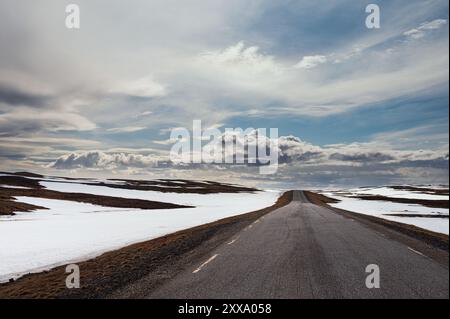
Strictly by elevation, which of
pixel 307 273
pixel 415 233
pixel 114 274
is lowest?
pixel 415 233

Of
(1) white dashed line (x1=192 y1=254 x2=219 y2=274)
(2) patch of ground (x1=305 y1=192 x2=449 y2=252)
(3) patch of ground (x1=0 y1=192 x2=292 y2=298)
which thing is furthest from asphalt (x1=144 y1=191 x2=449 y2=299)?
(2) patch of ground (x1=305 y1=192 x2=449 y2=252)

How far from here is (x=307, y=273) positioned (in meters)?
8.73

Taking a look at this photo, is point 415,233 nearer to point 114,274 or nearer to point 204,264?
point 204,264

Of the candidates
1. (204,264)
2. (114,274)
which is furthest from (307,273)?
(114,274)

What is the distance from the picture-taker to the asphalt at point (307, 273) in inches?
278

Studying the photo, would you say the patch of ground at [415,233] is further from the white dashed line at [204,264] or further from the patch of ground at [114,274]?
the patch of ground at [114,274]

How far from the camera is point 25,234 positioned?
16.1m

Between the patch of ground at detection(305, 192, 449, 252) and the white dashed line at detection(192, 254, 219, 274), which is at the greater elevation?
the white dashed line at detection(192, 254, 219, 274)

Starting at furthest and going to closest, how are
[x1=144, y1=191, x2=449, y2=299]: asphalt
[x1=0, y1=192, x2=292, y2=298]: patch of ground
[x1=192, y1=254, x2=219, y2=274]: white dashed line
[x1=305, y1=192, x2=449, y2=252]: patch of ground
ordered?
[x1=305, y1=192, x2=449, y2=252]: patch of ground → [x1=192, y1=254, x2=219, y2=274]: white dashed line → [x1=0, y1=192, x2=292, y2=298]: patch of ground → [x1=144, y1=191, x2=449, y2=299]: asphalt

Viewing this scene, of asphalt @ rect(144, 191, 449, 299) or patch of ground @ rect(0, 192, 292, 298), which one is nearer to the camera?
asphalt @ rect(144, 191, 449, 299)

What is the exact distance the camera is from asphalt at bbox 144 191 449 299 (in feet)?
23.2

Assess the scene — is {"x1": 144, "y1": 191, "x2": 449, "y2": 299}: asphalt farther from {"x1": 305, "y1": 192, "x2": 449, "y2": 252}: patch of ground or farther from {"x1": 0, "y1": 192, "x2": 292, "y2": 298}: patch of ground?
{"x1": 305, "y1": 192, "x2": 449, "y2": 252}: patch of ground
